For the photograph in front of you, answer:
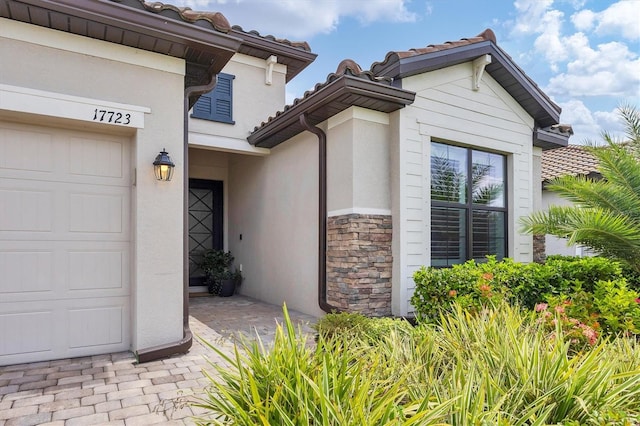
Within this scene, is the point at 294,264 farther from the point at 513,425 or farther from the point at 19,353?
the point at 513,425

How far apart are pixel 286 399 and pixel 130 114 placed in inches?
159

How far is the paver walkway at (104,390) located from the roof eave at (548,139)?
7.43m

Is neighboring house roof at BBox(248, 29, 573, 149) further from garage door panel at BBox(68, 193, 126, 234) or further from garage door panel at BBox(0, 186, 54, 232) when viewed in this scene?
garage door panel at BBox(0, 186, 54, 232)

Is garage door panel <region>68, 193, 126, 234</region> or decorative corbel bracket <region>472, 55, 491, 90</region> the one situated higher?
decorative corbel bracket <region>472, 55, 491, 90</region>

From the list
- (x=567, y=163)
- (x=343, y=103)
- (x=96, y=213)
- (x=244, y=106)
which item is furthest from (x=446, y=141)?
(x=567, y=163)

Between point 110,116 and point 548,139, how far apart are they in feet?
27.3

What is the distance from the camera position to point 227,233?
11008 millimetres

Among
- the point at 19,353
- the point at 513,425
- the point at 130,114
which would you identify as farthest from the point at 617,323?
the point at 19,353

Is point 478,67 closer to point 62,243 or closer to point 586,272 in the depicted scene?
point 586,272

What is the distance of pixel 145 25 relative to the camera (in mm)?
4441

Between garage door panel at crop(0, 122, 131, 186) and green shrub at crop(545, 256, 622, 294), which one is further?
green shrub at crop(545, 256, 622, 294)

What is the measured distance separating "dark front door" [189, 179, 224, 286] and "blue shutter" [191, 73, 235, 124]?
7.80 feet

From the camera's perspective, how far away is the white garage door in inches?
175

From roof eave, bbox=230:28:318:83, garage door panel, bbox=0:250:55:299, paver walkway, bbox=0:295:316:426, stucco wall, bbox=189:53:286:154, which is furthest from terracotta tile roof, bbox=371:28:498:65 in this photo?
garage door panel, bbox=0:250:55:299
